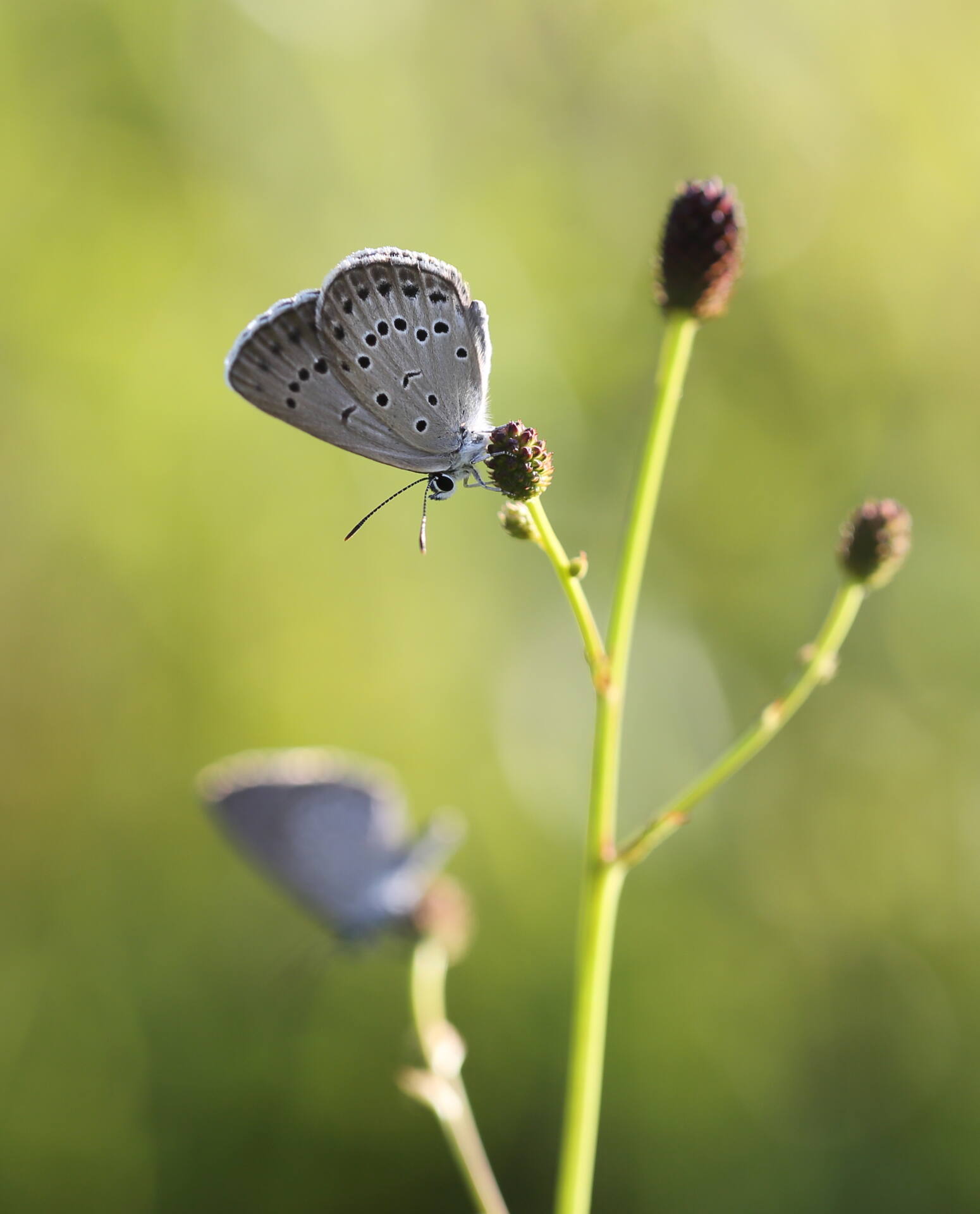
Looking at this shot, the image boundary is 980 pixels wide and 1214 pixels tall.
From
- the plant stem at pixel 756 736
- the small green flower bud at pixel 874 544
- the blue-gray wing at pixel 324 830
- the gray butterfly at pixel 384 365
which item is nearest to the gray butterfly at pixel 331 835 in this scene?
the blue-gray wing at pixel 324 830

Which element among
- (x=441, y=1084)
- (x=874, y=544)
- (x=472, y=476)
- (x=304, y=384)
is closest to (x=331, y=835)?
(x=441, y=1084)

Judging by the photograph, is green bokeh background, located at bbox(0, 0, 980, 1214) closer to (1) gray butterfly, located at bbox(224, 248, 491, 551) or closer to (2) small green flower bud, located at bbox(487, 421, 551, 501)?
(1) gray butterfly, located at bbox(224, 248, 491, 551)

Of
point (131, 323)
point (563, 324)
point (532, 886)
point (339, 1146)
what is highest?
point (563, 324)

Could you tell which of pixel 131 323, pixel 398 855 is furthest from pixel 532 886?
pixel 131 323

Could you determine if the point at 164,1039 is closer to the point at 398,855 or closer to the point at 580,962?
the point at 398,855

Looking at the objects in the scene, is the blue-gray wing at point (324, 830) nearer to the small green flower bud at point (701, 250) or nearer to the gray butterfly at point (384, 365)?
the gray butterfly at point (384, 365)

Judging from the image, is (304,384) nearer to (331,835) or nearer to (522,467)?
(522,467)

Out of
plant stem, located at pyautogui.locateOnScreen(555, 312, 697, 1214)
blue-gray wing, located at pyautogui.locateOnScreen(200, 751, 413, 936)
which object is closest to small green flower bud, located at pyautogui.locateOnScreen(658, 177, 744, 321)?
plant stem, located at pyautogui.locateOnScreen(555, 312, 697, 1214)
